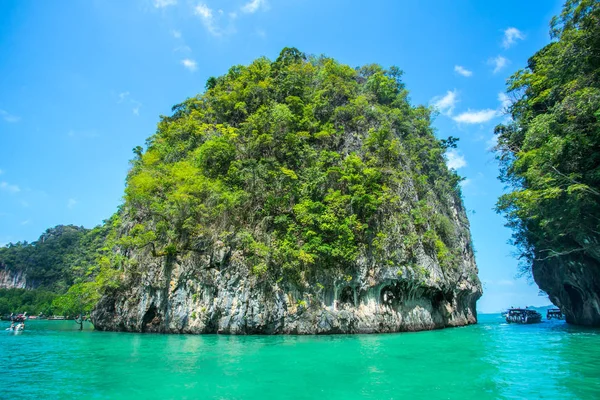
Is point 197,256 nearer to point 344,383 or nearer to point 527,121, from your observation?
point 344,383

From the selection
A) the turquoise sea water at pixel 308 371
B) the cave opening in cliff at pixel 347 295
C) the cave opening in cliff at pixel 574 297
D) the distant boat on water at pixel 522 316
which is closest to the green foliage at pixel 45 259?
the cave opening in cliff at pixel 347 295

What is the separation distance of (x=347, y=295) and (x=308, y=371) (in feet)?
34.1

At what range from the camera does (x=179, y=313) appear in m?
18.7

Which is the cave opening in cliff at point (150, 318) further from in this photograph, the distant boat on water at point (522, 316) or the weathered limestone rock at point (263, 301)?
the distant boat on water at point (522, 316)

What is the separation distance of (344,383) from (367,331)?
11.1 meters

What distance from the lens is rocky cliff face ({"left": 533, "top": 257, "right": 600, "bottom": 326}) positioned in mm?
22188

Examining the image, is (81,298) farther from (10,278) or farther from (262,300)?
(10,278)

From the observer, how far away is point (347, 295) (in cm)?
1853

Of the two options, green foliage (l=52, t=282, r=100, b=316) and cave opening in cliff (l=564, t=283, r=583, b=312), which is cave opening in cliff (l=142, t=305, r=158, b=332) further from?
cave opening in cliff (l=564, t=283, r=583, b=312)

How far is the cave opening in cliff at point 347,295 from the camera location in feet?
60.4

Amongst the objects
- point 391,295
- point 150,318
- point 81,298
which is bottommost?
point 150,318

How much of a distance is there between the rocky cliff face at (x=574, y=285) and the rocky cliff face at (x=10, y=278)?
83.8 meters

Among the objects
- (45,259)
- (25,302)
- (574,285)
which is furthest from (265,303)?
(45,259)

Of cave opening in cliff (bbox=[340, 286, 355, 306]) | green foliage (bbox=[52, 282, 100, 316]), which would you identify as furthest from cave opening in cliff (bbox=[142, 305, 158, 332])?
cave opening in cliff (bbox=[340, 286, 355, 306])
